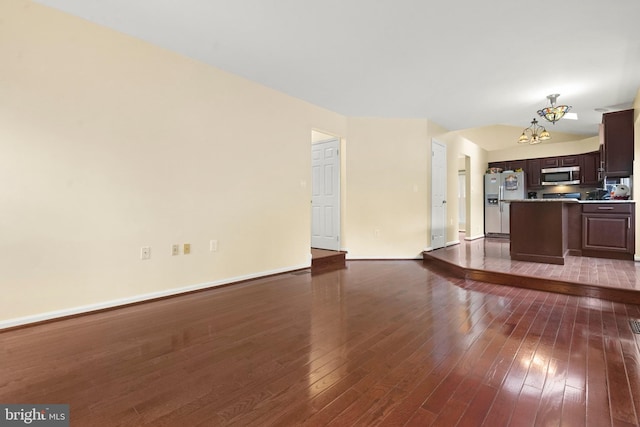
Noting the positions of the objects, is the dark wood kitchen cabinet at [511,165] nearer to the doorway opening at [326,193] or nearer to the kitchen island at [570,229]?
the kitchen island at [570,229]

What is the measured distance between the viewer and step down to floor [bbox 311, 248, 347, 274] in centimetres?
466

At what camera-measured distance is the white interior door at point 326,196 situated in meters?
5.41

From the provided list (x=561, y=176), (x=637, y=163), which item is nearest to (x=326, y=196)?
(x=637, y=163)

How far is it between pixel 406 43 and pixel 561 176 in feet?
21.4

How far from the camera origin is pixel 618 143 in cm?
475

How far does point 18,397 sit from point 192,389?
837mm

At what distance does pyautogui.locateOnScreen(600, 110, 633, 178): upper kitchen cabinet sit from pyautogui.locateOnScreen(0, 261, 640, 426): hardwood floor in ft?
9.93

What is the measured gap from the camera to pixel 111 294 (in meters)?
2.79

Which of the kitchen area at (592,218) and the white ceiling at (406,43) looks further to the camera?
the kitchen area at (592,218)

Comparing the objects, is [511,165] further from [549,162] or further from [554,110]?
[554,110]

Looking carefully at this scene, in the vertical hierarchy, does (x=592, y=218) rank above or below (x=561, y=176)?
below

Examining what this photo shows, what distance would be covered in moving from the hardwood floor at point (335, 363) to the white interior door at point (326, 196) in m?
2.53

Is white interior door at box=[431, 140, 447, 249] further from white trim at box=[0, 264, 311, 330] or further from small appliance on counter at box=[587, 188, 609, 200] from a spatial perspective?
white trim at box=[0, 264, 311, 330]

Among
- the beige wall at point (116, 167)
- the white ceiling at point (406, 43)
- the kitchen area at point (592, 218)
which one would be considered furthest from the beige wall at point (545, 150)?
the beige wall at point (116, 167)
